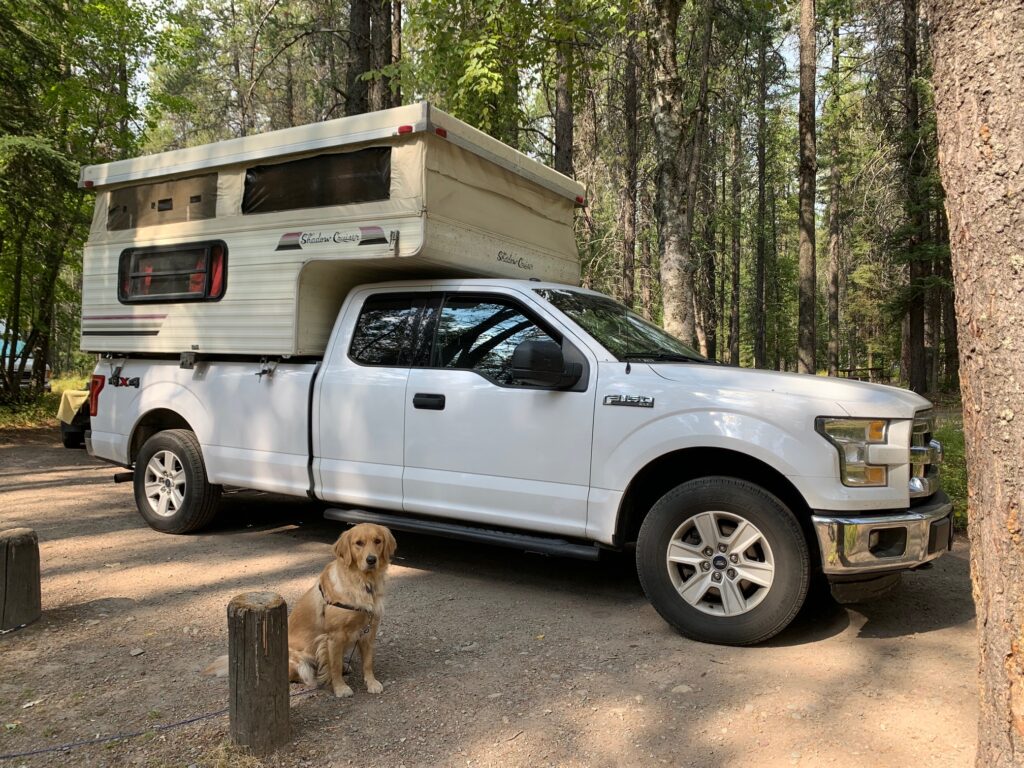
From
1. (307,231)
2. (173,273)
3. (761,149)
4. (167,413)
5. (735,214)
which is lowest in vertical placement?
(167,413)

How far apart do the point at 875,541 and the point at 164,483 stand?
5.52 metres

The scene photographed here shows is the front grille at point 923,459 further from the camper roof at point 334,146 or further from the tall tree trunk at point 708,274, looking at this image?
the tall tree trunk at point 708,274

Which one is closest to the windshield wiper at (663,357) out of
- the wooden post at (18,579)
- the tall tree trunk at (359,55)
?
the wooden post at (18,579)

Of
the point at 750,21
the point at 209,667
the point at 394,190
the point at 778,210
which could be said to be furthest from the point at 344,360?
the point at 778,210

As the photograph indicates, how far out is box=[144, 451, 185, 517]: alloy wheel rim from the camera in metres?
6.14

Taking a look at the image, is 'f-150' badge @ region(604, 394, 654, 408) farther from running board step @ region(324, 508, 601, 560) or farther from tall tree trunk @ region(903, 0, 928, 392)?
tall tree trunk @ region(903, 0, 928, 392)

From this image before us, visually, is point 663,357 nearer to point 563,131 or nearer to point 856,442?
point 856,442

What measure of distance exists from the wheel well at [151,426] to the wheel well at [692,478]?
412cm

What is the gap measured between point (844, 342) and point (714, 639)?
2025 inches

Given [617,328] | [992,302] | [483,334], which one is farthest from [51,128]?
[992,302]

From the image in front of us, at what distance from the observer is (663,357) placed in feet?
15.5

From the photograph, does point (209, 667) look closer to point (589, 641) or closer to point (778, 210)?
point (589, 641)

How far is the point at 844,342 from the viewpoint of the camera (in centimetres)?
5009

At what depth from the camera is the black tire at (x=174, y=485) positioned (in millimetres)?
6000
